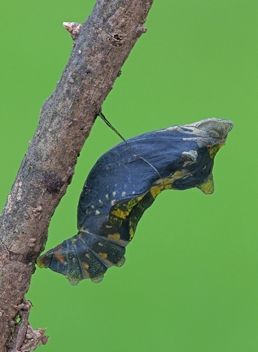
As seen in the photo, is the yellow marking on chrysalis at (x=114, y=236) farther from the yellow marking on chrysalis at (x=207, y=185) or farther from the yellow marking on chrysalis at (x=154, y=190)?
the yellow marking on chrysalis at (x=207, y=185)

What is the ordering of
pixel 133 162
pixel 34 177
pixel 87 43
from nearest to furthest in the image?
1. pixel 87 43
2. pixel 34 177
3. pixel 133 162

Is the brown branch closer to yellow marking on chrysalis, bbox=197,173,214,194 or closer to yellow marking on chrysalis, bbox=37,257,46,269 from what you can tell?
yellow marking on chrysalis, bbox=37,257,46,269

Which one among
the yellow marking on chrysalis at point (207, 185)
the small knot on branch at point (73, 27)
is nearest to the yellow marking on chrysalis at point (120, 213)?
the yellow marking on chrysalis at point (207, 185)

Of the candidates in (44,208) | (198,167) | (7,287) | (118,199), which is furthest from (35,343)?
(198,167)

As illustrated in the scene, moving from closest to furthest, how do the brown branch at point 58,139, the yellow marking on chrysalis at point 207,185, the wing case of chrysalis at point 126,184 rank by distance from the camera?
the brown branch at point 58,139 → the wing case of chrysalis at point 126,184 → the yellow marking on chrysalis at point 207,185

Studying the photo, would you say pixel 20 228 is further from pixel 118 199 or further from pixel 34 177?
pixel 118 199

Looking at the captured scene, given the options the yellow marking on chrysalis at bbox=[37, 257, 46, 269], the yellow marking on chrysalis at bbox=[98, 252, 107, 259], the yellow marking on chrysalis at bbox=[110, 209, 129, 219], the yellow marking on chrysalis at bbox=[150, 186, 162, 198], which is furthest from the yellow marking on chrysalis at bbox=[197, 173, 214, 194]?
the yellow marking on chrysalis at bbox=[37, 257, 46, 269]
